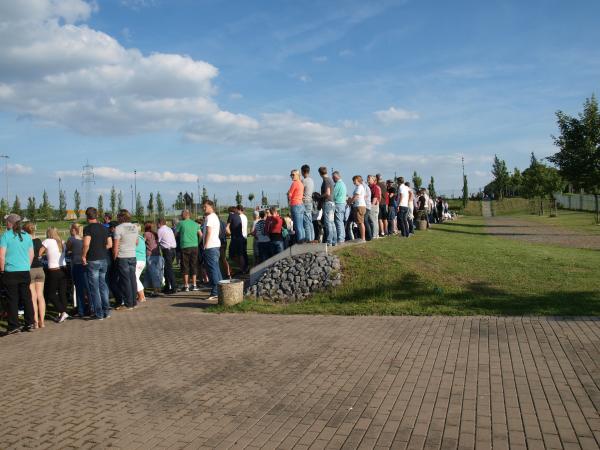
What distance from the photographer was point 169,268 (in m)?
12.5

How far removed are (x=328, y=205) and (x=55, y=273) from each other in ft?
20.3

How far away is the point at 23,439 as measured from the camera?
4.35 m

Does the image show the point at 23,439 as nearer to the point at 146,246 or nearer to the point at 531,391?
the point at 531,391

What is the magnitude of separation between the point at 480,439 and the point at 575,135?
82.8 feet

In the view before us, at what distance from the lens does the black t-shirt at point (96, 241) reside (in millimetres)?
9484

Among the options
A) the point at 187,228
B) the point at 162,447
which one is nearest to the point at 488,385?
the point at 162,447

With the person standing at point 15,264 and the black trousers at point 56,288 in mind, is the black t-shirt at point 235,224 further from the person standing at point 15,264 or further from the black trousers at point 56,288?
the person standing at point 15,264

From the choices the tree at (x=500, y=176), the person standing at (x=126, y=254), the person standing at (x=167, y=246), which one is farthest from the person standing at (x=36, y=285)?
the tree at (x=500, y=176)

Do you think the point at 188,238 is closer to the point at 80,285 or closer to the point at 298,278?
the point at 80,285

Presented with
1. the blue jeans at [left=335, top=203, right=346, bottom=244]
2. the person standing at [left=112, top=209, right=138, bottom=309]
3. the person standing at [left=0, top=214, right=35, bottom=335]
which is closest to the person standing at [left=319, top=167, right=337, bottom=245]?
the blue jeans at [left=335, top=203, right=346, bottom=244]

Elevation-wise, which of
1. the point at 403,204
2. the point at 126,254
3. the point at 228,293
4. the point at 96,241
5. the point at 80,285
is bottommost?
the point at 228,293

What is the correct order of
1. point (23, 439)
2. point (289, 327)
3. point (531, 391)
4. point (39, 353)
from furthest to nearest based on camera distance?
point (289, 327), point (39, 353), point (531, 391), point (23, 439)

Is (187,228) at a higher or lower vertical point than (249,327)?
higher

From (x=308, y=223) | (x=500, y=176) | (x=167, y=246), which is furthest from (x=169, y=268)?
(x=500, y=176)
